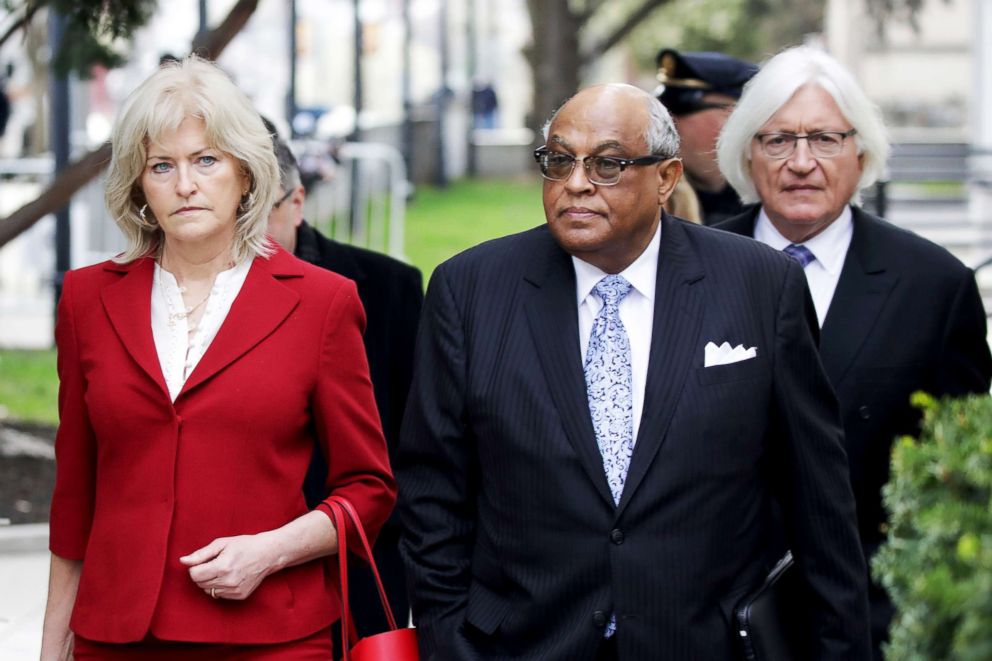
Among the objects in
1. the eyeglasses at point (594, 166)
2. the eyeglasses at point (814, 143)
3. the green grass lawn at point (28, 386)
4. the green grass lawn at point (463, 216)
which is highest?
the eyeglasses at point (814, 143)

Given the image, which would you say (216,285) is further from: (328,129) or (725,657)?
(328,129)

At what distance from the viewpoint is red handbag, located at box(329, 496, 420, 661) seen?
3.65 m

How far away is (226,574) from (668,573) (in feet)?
3.03

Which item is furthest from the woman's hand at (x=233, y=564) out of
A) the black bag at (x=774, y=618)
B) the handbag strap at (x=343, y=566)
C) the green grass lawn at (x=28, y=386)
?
the green grass lawn at (x=28, y=386)

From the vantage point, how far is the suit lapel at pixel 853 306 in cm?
438

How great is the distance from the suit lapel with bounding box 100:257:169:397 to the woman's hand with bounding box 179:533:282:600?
0.35m

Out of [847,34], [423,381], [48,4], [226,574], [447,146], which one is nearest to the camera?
[226,574]

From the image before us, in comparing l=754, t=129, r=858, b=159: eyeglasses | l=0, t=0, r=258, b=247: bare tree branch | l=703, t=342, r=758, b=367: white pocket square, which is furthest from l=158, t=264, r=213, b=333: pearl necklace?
l=0, t=0, r=258, b=247: bare tree branch

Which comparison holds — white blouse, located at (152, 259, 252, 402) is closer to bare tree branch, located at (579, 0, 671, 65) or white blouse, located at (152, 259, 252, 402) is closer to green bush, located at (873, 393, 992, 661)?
green bush, located at (873, 393, 992, 661)

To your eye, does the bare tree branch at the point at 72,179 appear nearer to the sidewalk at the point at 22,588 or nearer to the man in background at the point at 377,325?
the sidewalk at the point at 22,588

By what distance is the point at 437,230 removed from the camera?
77.7ft

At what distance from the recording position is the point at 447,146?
34.5m

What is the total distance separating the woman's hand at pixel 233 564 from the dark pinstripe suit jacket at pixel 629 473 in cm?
Answer: 34

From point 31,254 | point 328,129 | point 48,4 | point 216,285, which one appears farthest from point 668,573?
point 328,129
